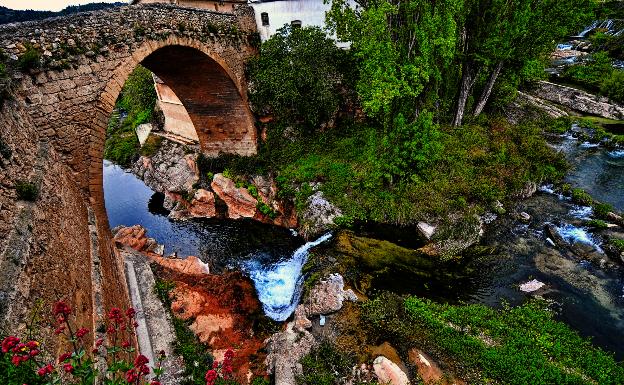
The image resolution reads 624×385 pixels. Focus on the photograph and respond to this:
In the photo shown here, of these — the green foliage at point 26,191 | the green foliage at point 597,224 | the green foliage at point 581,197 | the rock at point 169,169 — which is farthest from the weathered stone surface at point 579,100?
the green foliage at point 26,191

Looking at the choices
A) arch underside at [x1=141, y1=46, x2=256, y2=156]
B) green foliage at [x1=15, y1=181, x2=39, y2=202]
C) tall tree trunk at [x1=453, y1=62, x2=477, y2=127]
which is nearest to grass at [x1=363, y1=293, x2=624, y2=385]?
green foliage at [x1=15, y1=181, x2=39, y2=202]

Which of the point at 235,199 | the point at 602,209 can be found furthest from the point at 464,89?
the point at 235,199

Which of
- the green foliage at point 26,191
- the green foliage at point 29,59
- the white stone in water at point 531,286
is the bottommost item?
the white stone in water at point 531,286

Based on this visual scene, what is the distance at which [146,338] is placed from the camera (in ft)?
27.6

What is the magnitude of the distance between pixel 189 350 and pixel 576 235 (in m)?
11.8

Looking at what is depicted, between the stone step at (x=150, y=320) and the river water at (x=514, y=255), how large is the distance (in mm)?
2987

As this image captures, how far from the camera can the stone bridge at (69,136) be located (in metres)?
5.20

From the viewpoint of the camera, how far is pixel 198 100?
54.0ft

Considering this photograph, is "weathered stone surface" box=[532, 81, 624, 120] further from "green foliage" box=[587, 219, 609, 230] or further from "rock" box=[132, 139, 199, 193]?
"rock" box=[132, 139, 199, 193]

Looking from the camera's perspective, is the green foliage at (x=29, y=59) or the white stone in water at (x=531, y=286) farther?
the white stone in water at (x=531, y=286)

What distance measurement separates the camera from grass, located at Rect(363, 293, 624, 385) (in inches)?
294

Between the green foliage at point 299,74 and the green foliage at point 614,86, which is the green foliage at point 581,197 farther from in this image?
the green foliage at point 614,86

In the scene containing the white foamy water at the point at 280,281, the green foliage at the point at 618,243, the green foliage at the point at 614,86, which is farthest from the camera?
the green foliage at the point at 614,86

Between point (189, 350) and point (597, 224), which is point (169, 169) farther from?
point (597, 224)
